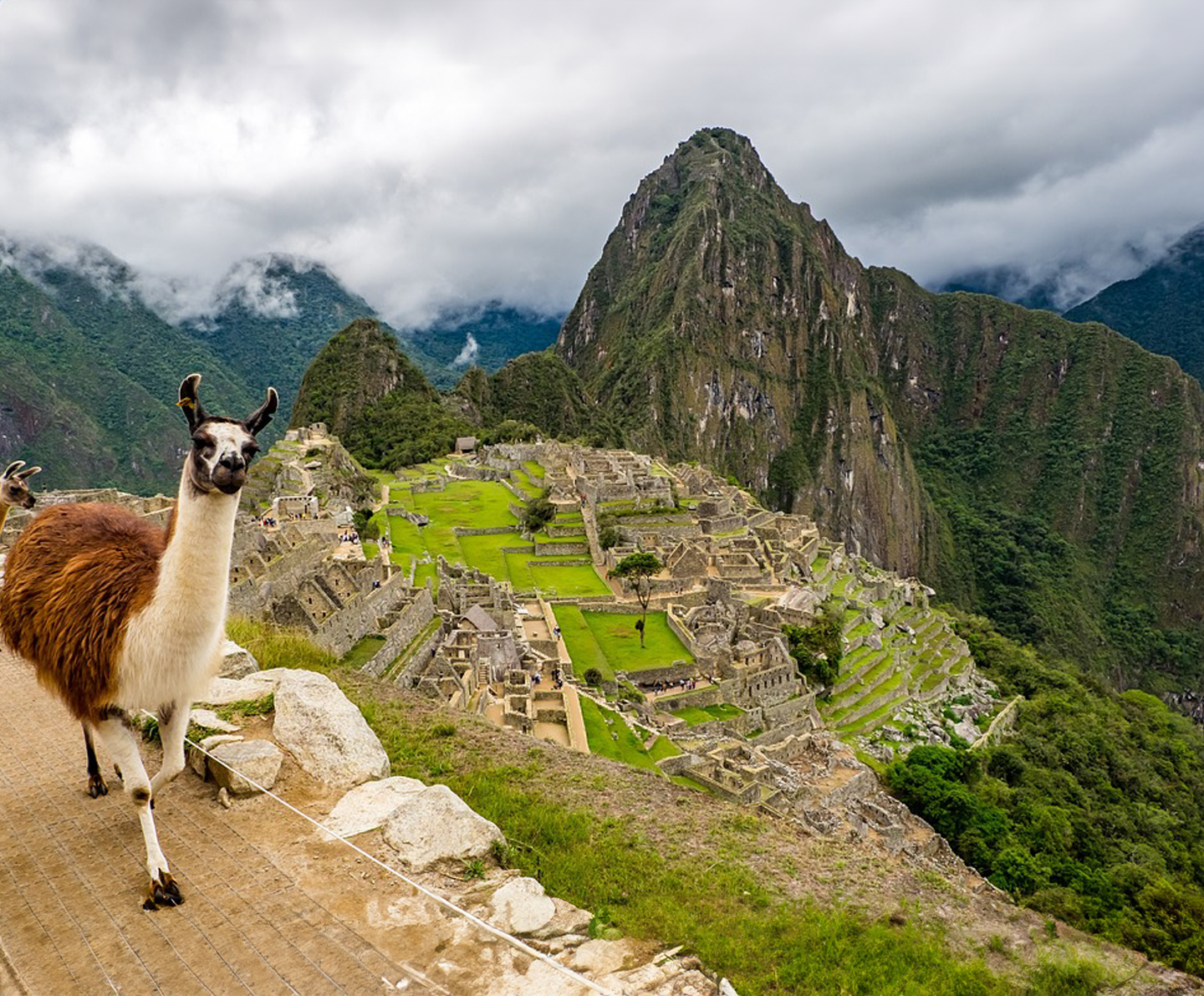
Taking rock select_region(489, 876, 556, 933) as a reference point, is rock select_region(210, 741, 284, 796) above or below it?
above

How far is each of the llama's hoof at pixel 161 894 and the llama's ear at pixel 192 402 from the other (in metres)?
1.99

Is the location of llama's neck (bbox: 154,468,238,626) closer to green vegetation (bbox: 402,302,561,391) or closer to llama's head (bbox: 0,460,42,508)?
llama's head (bbox: 0,460,42,508)

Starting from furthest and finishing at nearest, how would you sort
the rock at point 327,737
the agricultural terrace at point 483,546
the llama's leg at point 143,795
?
1. the agricultural terrace at point 483,546
2. the rock at point 327,737
3. the llama's leg at point 143,795

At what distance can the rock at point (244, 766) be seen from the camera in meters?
4.25

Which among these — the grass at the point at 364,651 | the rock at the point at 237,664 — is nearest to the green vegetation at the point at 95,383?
the grass at the point at 364,651

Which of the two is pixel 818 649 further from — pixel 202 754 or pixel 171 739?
pixel 171 739

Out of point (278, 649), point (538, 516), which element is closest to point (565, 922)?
point (278, 649)

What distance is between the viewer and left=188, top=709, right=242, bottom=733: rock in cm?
493

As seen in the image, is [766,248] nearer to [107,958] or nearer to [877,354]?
[877,354]

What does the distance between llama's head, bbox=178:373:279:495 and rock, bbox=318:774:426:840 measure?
1.99m

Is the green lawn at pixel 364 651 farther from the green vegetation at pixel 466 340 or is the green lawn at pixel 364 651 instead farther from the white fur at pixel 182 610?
the green vegetation at pixel 466 340

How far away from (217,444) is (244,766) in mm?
2270

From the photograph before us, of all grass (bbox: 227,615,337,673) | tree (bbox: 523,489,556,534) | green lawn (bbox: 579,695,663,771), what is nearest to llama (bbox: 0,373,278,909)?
grass (bbox: 227,615,337,673)

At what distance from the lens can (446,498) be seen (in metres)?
39.9
